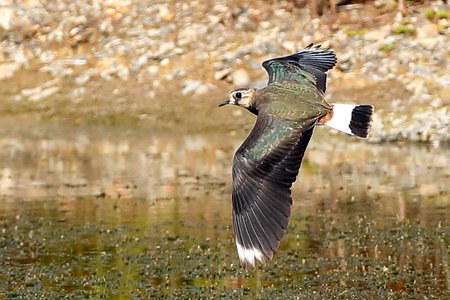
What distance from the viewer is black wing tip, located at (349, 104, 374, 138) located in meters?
11.5

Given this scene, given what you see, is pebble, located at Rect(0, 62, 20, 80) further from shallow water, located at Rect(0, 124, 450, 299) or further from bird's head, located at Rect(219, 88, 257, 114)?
bird's head, located at Rect(219, 88, 257, 114)

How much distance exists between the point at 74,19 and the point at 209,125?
6738 mm

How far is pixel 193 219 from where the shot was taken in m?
17.9

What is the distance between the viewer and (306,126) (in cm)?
1137

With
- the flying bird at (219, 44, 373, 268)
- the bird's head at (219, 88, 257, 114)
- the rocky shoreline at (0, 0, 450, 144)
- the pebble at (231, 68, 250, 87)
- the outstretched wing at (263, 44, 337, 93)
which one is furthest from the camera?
the pebble at (231, 68, 250, 87)

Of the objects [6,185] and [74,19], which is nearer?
[6,185]

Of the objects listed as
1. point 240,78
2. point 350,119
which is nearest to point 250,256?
point 350,119

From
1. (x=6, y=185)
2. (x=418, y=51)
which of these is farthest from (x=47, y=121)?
(x=418, y=51)

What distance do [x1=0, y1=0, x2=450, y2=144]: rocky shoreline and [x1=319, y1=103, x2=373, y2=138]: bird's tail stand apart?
41.3 feet

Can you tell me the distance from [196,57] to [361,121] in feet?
56.4

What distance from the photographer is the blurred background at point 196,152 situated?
558 inches

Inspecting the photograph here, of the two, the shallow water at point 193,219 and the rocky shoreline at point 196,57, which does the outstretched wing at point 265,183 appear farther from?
the rocky shoreline at point 196,57

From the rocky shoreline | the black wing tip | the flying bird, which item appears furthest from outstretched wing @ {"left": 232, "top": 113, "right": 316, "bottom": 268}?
the rocky shoreline

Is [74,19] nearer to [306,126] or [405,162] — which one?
[405,162]
